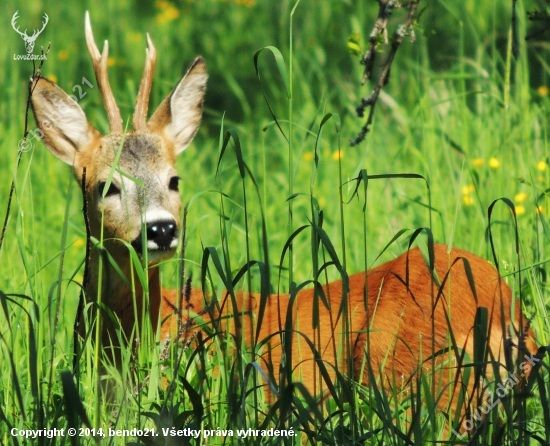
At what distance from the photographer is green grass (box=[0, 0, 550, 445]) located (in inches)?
104

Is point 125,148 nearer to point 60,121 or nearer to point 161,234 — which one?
point 60,121

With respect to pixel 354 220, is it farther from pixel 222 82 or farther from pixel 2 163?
pixel 222 82

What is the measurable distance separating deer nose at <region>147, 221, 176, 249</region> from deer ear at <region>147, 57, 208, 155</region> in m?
0.94

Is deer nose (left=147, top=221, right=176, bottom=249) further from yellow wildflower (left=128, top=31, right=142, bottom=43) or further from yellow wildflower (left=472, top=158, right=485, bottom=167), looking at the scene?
yellow wildflower (left=128, top=31, right=142, bottom=43)

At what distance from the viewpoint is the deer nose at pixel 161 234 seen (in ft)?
12.1

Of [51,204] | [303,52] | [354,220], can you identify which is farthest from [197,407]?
[303,52]

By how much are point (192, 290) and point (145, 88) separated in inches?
37.8

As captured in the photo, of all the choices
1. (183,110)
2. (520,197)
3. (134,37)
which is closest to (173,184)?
(183,110)

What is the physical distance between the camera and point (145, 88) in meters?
4.30

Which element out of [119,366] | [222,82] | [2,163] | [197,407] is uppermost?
[222,82]

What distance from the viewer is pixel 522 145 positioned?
4.93m

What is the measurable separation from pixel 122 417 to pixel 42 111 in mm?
2060

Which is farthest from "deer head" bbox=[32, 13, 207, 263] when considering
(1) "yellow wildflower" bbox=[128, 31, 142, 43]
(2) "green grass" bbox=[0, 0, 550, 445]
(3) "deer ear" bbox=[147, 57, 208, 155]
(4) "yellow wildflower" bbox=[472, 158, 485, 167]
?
(1) "yellow wildflower" bbox=[128, 31, 142, 43]

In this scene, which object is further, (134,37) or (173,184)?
(134,37)
